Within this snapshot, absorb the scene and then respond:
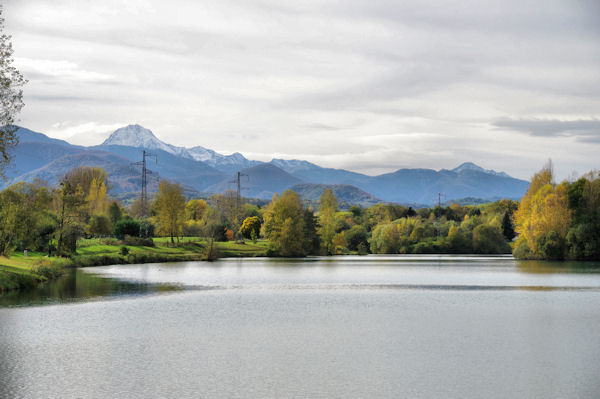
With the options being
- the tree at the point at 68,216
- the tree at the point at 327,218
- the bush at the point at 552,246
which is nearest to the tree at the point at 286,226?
the tree at the point at 327,218

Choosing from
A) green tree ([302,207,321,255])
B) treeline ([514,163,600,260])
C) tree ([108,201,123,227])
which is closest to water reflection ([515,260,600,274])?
treeline ([514,163,600,260])

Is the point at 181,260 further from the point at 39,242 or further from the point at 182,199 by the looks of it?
the point at 39,242

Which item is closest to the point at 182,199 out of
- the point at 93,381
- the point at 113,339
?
the point at 113,339

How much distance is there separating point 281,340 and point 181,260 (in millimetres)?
67900

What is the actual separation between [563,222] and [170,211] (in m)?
62.2

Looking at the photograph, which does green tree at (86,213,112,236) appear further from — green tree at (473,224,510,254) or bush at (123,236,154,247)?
green tree at (473,224,510,254)

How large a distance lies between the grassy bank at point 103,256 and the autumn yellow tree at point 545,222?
4394 cm

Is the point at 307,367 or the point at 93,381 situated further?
the point at 307,367

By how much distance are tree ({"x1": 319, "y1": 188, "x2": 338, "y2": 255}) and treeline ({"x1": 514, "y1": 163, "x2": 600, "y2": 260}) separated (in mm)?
A: 34759

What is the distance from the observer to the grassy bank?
4438 cm

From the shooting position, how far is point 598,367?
18344 mm

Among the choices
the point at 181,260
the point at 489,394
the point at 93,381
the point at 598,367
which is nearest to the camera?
the point at 489,394

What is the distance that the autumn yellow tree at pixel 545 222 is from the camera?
299 ft

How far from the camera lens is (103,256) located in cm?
7500
